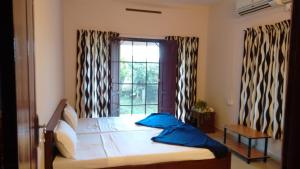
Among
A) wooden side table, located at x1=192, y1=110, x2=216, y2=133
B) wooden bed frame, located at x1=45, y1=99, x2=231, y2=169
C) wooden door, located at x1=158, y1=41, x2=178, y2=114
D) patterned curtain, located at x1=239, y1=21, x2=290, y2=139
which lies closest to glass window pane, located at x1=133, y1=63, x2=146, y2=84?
wooden door, located at x1=158, y1=41, x2=178, y2=114

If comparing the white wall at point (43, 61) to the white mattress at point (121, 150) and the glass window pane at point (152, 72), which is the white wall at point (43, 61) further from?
the glass window pane at point (152, 72)

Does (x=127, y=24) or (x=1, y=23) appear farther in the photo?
(x=127, y=24)

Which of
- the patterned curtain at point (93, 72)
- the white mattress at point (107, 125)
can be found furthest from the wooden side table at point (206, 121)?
the patterned curtain at point (93, 72)

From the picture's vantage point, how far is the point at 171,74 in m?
5.08

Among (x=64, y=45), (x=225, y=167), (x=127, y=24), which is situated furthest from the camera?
(x=127, y=24)

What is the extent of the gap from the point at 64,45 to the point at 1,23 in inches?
160

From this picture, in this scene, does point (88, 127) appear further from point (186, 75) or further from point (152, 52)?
point (186, 75)

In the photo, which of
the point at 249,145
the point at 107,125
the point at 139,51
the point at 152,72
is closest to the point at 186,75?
the point at 152,72

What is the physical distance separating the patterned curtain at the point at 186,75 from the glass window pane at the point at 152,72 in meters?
0.46

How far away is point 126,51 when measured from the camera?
488 cm

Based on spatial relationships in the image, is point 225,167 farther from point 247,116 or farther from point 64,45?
point 64,45

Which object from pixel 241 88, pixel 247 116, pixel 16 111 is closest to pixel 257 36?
pixel 241 88

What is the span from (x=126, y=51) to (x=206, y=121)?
2.25m

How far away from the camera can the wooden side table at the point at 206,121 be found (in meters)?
4.81
